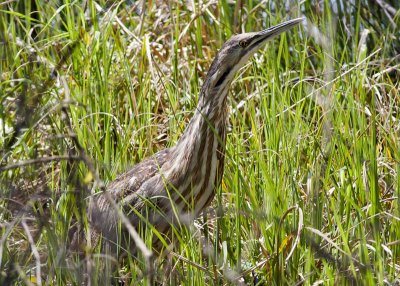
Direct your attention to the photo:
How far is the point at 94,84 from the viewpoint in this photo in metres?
3.62

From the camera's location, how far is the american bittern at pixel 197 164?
10.0 ft

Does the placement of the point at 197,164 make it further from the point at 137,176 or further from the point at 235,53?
the point at 235,53

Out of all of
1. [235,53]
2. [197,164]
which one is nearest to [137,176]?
[197,164]

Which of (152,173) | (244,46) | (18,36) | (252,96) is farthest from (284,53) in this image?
(18,36)

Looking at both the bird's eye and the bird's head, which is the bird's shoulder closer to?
the bird's head

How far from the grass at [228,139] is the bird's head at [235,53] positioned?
0.18 metres

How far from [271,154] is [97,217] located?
22.9 inches

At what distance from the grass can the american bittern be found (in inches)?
3.1

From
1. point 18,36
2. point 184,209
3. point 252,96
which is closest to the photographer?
point 184,209

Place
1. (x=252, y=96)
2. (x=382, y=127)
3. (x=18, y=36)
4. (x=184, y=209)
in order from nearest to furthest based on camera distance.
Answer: (x=184, y=209)
(x=382, y=127)
(x=252, y=96)
(x=18, y=36)

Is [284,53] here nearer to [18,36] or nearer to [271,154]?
[271,154]

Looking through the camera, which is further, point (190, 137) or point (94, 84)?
point (94, 84)

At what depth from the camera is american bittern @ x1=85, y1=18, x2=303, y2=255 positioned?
3059 millimetres

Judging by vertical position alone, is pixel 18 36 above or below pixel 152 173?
above
